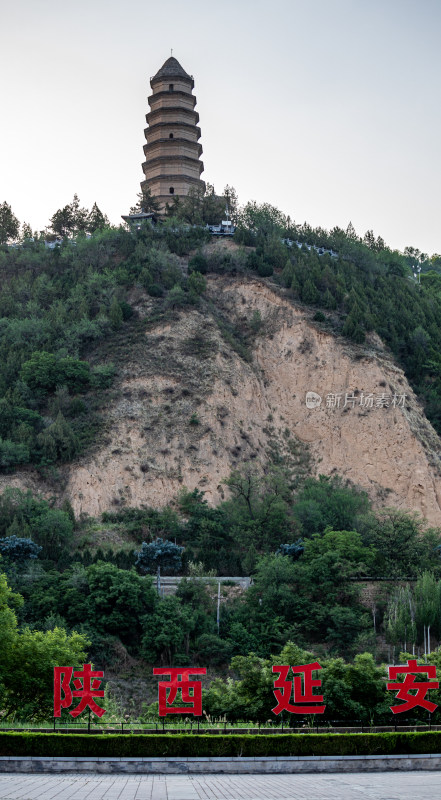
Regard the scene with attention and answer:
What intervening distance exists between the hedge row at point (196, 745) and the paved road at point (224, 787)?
830 mm

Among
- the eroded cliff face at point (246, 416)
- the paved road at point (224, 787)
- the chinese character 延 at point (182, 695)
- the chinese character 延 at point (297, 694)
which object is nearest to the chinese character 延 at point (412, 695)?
the chinese character 延 at point (297, 694)

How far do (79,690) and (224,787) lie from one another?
6.20 metres

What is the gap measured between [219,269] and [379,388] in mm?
12552

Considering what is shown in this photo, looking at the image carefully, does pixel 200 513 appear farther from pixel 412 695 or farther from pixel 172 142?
pixel 172 142

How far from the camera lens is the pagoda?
64.3 meters

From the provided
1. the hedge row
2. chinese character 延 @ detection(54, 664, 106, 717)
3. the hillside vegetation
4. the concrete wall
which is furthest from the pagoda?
the concrete wall

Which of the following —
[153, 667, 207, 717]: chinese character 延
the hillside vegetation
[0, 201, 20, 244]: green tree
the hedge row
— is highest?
[0, 201, 20, 244]: green tree

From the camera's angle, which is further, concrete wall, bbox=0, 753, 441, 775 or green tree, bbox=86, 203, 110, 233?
green tree, bbox=86, 203, 110, 233

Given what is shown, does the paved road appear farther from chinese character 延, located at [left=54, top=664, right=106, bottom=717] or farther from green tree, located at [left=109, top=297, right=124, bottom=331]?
green tree, located at [left=109, top=297, right=124, bottom=331]

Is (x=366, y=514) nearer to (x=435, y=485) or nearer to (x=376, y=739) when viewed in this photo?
(x=435, y=485)

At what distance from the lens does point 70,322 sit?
5191 centimetres

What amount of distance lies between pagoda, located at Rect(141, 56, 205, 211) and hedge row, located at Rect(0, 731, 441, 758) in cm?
4748

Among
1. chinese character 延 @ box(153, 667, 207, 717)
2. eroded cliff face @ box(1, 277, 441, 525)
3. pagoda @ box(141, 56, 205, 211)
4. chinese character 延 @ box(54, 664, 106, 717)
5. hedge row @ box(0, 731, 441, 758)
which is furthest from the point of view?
pagoda @ box(141, 56, 205, 211)

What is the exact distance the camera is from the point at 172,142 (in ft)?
210
